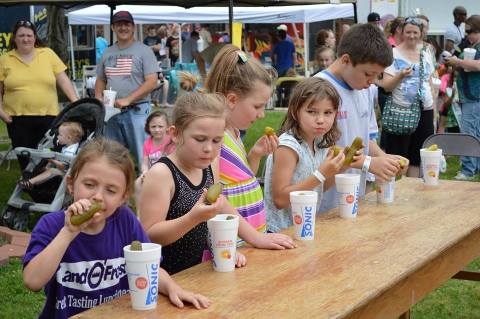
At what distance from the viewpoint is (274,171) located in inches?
152

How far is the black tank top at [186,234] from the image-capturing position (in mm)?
3033

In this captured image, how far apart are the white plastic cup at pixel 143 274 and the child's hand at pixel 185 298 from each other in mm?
73

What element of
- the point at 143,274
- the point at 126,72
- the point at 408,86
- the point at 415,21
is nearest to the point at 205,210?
the point at 143,274

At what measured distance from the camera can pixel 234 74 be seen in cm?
358

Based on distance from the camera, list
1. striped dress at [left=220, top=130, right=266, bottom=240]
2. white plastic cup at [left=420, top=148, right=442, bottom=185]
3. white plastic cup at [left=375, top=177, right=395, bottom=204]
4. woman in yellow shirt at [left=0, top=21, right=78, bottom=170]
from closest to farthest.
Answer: striped dress at [left=220, top=130, right=266, bottom=240]
white plastic cup at [left=375, top=177, right=395, bottom=204]
white plastic cup at [left=420, top=148, right=442, bottom=185]
woman in yellow shirt at [left=0, top=21, right=78, bottom=170]

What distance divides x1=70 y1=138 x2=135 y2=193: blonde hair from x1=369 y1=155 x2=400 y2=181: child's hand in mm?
1596

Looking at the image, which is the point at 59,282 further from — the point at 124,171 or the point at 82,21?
the point at 82,21

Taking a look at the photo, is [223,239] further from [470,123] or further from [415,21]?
[470,123]

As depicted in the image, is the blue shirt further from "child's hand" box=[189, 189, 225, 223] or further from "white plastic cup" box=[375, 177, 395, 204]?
"child's hand" box=[189, 189, 225, 223]

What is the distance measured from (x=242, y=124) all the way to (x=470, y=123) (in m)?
6.78

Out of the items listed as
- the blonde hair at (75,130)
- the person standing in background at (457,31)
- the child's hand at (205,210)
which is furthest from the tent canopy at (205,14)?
the child's hand at (205,210)

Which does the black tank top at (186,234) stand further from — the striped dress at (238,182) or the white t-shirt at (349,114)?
the white t-shirt at (349,114)

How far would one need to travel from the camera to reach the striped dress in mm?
3559

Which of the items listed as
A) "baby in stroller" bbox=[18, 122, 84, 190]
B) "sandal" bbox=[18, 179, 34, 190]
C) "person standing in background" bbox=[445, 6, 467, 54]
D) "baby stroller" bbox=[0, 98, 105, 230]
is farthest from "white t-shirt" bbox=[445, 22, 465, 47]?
"sandal" bbox=[18, 179, 34, 190]
